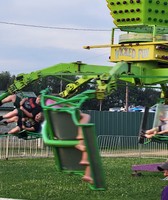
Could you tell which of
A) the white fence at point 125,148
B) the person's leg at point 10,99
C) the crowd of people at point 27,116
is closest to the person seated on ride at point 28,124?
the crowd of people at point 27,116

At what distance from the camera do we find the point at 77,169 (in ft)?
15.4

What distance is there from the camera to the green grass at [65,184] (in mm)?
12289

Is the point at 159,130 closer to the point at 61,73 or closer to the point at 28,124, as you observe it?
the point at 61,73

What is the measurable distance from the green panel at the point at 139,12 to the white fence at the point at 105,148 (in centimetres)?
1431

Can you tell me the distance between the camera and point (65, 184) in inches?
560

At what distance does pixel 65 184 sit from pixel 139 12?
7.61 m

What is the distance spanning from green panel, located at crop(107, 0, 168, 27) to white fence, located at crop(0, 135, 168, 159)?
47.0 ft

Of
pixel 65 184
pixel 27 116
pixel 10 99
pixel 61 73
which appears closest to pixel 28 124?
pixel 27 116

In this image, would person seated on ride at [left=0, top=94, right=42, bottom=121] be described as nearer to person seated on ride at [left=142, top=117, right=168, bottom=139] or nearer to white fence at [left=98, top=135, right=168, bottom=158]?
person seated on ride at [left=142, top=117, right=168, bottom=139]

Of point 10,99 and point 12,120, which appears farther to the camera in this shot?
point 10,99

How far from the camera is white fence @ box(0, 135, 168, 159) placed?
2295 cm

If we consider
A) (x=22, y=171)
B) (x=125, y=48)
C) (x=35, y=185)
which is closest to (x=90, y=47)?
(x=125, y=48)

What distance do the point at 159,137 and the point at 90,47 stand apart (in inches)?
59.5

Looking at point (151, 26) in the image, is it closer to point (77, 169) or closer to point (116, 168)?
point (77, 169)
